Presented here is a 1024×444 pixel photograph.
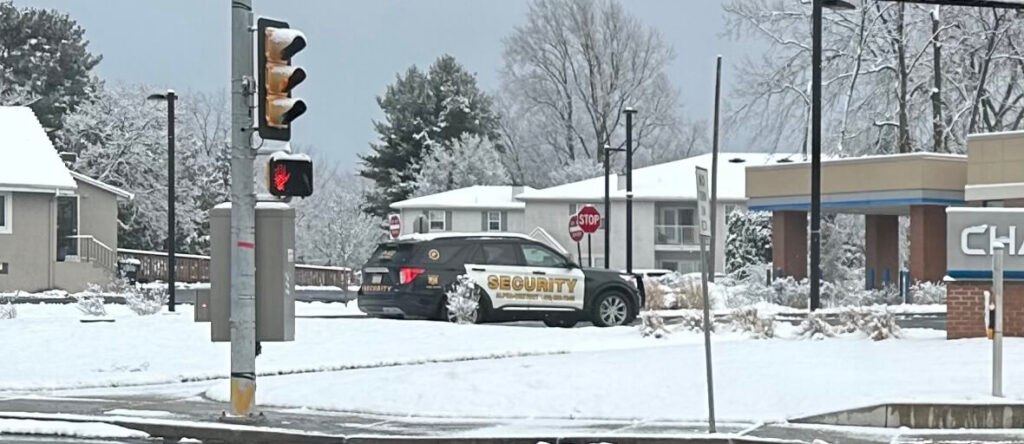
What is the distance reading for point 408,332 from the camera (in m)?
22.3

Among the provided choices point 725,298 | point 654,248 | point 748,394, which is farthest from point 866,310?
point 654,248

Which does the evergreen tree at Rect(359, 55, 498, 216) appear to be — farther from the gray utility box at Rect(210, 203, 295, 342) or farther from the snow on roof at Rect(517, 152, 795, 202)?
the gray utility box at Rect(210, 203, 295, 342)

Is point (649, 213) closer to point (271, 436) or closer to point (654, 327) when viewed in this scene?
point (654, 327)

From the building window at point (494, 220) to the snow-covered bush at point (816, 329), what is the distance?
5089 cm

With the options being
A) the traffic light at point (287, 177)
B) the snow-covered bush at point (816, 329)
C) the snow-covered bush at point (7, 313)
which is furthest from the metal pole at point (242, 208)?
the snow-covered bush at point (7, 313)

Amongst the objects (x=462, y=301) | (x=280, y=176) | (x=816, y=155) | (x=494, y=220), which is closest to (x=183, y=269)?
(x=494, y=220)

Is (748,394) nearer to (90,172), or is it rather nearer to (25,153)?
(25,153)

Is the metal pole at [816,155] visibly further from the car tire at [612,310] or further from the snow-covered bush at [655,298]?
the car tire at [612,310]

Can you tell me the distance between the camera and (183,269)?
58219 mm

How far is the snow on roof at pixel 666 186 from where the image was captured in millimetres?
63312

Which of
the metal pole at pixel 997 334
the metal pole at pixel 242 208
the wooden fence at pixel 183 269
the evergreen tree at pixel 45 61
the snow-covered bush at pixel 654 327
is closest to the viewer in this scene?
the metal pole at pixel 242 208

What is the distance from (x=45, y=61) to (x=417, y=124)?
66.7 ft

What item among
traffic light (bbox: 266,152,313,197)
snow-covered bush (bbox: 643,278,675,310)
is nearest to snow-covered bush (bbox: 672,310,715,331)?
snow-covered bush (bbox: 643,278,675,310)

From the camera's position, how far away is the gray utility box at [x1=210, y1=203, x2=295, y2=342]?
14.2 meters
